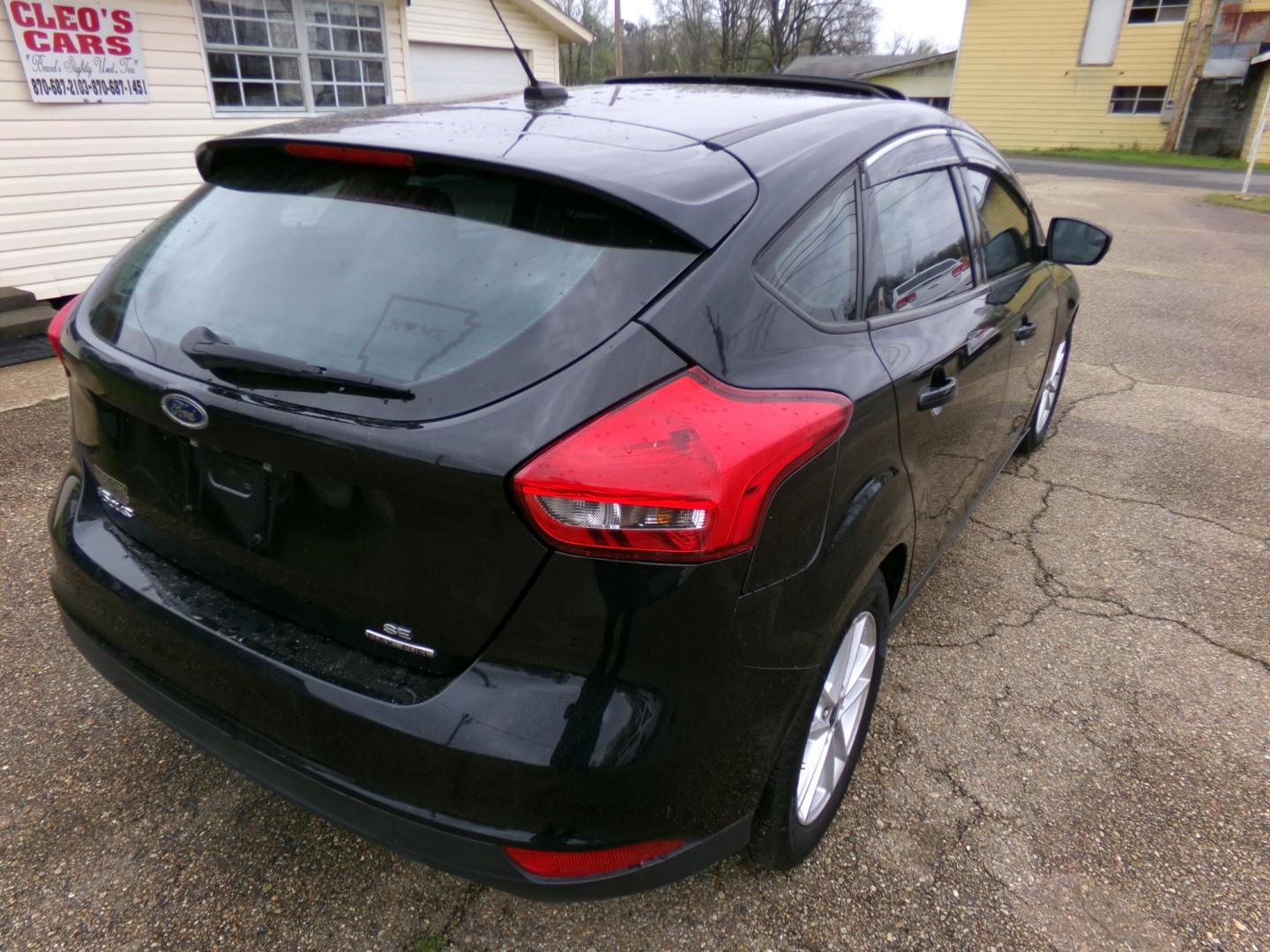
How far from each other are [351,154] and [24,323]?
5921mm

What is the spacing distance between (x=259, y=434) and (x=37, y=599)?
2222 mm

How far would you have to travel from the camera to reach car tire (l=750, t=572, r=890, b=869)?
1785 millimetres

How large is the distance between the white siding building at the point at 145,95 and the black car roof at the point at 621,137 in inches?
204

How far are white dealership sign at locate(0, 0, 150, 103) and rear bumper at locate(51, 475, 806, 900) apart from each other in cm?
723

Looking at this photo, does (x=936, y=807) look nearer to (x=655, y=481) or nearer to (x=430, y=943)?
(x=430, y=943)

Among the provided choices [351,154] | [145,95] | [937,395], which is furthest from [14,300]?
[937,395]

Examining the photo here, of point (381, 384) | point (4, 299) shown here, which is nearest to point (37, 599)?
point (381, 384)

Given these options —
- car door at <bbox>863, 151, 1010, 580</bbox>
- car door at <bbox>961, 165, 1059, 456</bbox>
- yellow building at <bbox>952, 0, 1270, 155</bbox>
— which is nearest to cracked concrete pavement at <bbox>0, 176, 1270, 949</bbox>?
car door at <bbox>863, 151, 1010, 580</bbox>

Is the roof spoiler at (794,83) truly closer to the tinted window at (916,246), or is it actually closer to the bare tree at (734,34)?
the tinted window at (916,246)

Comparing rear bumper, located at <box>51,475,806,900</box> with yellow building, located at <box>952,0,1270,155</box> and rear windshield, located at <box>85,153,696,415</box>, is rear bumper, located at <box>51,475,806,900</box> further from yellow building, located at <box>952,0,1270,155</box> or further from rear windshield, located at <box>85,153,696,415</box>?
yellow building, located at <box>952,0,1270,155</box>

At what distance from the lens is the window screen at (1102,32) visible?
31.2 metres

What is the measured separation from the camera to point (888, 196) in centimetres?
222

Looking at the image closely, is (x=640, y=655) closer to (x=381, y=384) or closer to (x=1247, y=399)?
(x=381, y=384)

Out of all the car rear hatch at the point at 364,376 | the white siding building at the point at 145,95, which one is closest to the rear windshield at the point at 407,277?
the car rear hatch at the point at 364,376
